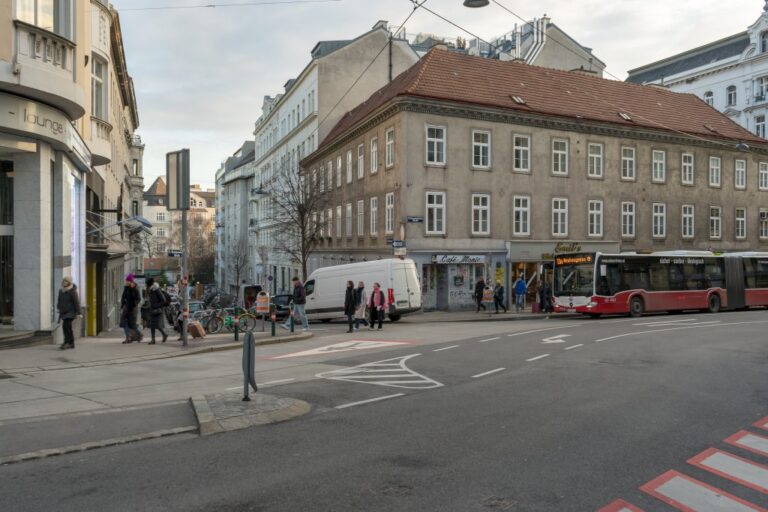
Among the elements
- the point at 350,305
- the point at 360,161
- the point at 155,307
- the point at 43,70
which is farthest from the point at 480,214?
the point at 43,70

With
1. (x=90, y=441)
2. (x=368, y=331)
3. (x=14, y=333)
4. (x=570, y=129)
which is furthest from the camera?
(x=570, y=129)

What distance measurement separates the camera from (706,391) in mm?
10820

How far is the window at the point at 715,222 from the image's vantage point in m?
44.4

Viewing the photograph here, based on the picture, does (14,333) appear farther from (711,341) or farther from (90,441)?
(711,341)

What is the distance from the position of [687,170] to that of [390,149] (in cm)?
1977

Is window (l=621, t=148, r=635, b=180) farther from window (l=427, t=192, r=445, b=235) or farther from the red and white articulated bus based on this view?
window (l=427, t=192, r=445, b=235)

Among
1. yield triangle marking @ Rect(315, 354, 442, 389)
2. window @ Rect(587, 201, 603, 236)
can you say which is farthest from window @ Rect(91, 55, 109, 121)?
window @ Rect(587, 201, 603, 236)

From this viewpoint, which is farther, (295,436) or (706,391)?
(706,391)

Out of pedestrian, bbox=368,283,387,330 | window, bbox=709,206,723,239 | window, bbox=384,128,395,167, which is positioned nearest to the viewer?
pedestrian, bbox=368,283,387,330

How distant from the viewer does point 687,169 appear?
43125 mm

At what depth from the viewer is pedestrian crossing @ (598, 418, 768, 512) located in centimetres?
562

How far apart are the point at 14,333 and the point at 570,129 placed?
30987mm

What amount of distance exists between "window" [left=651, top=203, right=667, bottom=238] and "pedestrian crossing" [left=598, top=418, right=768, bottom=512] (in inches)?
1443

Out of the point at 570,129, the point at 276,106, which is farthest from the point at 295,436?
the point at 276,106
